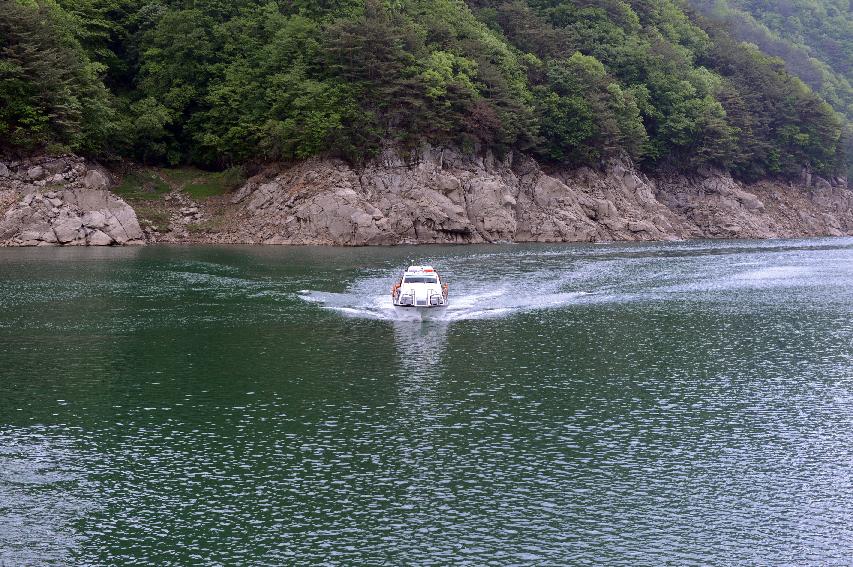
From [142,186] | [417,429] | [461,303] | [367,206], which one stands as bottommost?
[417,429]

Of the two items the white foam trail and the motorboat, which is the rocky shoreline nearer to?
the white foam trail

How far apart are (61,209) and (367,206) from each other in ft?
124

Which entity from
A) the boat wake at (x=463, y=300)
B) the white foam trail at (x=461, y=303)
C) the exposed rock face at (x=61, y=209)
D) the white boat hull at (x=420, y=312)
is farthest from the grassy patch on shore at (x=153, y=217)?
the white boat hull at (x=420, y=312)

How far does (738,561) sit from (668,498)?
15.8 feet

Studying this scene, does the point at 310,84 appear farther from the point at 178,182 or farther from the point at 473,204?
the point at 473,204

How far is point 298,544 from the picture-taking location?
86.6ft

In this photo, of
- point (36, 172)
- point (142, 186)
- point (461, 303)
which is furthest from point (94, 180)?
point (461, 303)

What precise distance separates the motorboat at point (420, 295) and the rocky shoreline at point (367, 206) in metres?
49.7

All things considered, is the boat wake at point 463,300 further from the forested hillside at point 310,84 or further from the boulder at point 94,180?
the forested hillside at point 310,84

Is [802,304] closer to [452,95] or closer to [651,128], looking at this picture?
[452,95]

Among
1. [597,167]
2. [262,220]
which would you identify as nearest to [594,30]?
[597,167]

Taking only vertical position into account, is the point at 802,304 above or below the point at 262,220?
below

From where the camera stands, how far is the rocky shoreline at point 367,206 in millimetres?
109562

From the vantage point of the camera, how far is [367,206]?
395 feet
